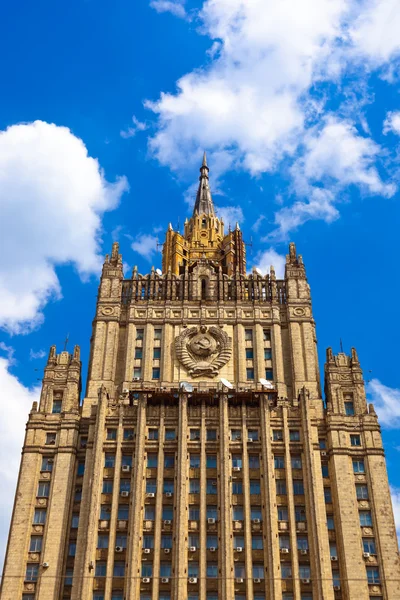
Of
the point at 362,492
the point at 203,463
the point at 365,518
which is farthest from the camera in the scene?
the point at 203,463

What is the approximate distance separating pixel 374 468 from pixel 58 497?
2576cm

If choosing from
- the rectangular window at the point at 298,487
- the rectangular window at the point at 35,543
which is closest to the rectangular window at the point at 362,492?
the rectangular window at the point at 298,487

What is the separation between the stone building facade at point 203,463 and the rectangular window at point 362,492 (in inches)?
3.6

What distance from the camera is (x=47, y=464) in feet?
218

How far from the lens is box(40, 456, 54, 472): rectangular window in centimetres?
6625

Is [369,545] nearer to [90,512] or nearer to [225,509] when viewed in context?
[225,509]

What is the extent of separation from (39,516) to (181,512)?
37.3ft

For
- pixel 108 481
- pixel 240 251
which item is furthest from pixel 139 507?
pixel 240 251

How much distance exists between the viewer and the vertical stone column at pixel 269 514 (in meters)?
59.1

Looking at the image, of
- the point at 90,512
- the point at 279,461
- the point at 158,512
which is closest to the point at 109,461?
the point at 90,512

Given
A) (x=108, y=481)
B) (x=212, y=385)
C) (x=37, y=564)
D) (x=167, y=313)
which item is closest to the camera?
(x=37, y=564)

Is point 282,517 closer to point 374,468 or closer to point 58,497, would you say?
point 374,468

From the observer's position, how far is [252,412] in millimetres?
68750

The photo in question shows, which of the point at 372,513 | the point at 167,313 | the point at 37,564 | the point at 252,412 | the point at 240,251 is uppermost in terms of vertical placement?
the point at 240,251
